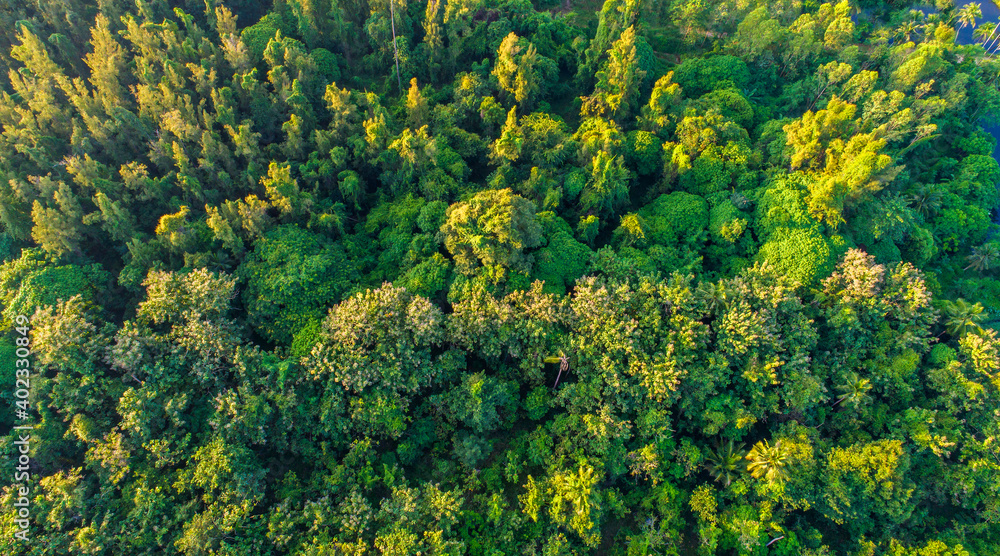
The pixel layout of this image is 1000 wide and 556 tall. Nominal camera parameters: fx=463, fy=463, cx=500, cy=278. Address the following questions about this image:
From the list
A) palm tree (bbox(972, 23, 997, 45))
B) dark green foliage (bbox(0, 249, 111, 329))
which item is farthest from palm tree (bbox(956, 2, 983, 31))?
dark green foliage (bbox(0, 249, 111, 329))

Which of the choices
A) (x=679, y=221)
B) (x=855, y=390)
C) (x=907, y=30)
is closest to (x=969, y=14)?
(x=907, y=30)

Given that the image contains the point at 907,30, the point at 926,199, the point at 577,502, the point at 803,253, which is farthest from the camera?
the point at 907,30

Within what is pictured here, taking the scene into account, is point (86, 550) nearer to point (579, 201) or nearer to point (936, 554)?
point (579, 201)

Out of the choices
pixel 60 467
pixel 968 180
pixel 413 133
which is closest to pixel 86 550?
pixel 60 467

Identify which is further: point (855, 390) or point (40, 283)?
point (855, 390)

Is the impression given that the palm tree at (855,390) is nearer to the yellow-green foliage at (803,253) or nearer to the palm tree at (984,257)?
the yellow-green foliage at (803,253)

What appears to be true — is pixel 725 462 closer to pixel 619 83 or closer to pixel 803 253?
pixel 803 253

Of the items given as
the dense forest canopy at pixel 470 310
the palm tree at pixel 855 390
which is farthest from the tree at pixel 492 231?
the palm tree at pixel 855 390
